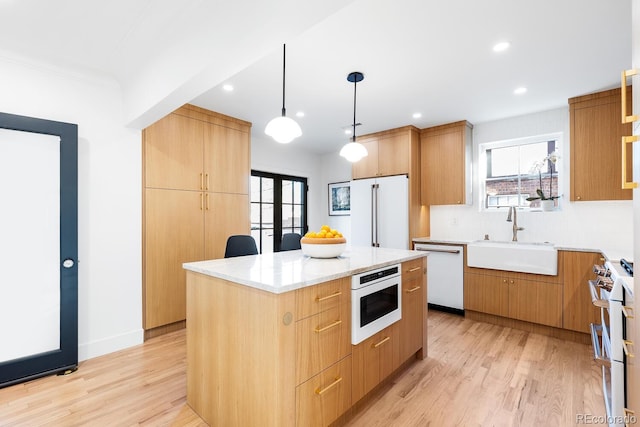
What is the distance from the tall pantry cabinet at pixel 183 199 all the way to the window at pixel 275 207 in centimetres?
97

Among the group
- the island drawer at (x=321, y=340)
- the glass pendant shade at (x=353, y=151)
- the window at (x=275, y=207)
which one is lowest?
the island drawer at (x=321, y=340)

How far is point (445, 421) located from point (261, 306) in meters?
1.39

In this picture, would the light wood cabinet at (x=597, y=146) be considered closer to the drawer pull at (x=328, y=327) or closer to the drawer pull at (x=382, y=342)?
the drawer pull at (x=382, y=342)

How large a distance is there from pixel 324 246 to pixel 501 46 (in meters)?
1.98

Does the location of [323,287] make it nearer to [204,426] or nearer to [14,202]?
[204,426]

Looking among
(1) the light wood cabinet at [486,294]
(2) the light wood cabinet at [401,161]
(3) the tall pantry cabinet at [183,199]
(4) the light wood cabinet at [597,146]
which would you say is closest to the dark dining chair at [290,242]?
(3) the tall pantry cabinet at [183,199]

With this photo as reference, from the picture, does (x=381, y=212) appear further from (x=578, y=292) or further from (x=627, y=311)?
(x=627, y=311)

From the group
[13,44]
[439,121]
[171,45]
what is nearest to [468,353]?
[439,121]

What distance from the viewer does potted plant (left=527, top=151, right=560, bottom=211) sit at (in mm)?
3570

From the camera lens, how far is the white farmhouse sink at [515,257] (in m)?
3.15

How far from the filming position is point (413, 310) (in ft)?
8.21

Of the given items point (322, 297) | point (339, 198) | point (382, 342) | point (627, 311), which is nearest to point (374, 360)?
point (382, 342)

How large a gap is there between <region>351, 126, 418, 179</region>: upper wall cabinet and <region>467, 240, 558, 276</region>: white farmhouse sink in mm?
1385

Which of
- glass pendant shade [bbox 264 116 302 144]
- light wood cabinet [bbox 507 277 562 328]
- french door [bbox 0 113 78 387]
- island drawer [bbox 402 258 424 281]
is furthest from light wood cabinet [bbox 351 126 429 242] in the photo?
french door [bbox 0 113 78 387]
